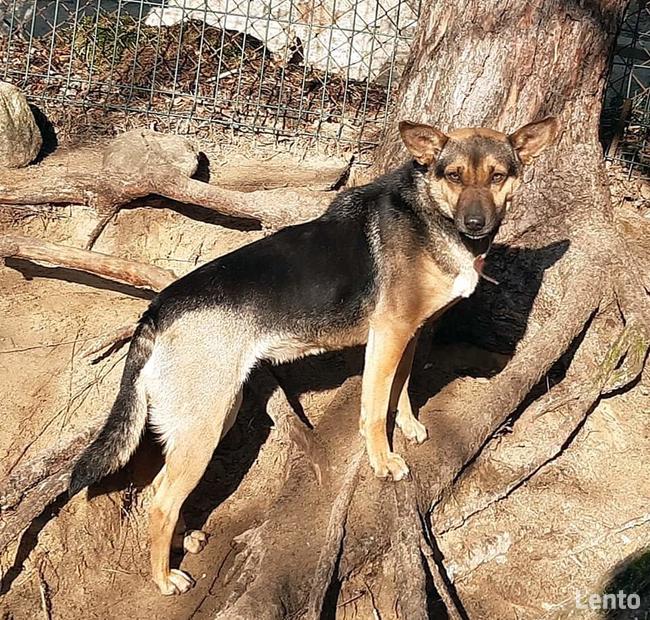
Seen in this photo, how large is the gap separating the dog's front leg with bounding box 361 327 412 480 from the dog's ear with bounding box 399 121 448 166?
3.11 feet

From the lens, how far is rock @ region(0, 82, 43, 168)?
727 centimetres

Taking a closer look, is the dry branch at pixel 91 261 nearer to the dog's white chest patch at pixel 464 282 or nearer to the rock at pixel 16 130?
the rock at pixel 16 130

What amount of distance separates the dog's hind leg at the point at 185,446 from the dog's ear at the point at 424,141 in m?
1.60

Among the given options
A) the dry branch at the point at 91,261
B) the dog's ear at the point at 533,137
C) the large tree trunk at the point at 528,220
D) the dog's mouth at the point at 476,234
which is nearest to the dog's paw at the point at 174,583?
the large tree trunk at the point at 528,220

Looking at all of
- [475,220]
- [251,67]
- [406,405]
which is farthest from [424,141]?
[251,67]

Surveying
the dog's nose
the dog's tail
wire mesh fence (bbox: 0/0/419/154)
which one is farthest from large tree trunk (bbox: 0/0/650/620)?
wire mesh fence (bbox: 0/0/419/154)

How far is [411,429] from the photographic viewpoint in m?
5.10

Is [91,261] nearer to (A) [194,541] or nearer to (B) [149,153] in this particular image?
(B) [149,153]

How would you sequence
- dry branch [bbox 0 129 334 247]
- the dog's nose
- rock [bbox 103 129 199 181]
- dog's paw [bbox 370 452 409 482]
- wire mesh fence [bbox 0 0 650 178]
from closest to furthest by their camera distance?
the dog's nose < dog's paw [bbox 370 452 409 482] < dry branch [bbox 0 129 334 247] < rock [bbox 103 129 199 181] < wire mesh fence [bbox 0 0 650 178]

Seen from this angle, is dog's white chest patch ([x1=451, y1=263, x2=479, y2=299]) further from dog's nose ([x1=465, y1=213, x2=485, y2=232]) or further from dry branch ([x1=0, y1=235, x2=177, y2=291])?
dry branch ([x1=0, y1=235, x2=177, y2=291])

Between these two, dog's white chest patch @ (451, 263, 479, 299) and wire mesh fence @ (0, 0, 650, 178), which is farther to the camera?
wire mesh fence @ (0, 0, 650, 178)

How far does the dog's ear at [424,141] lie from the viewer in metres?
4.59

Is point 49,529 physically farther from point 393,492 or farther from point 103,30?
point 103,30

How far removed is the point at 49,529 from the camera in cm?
497
